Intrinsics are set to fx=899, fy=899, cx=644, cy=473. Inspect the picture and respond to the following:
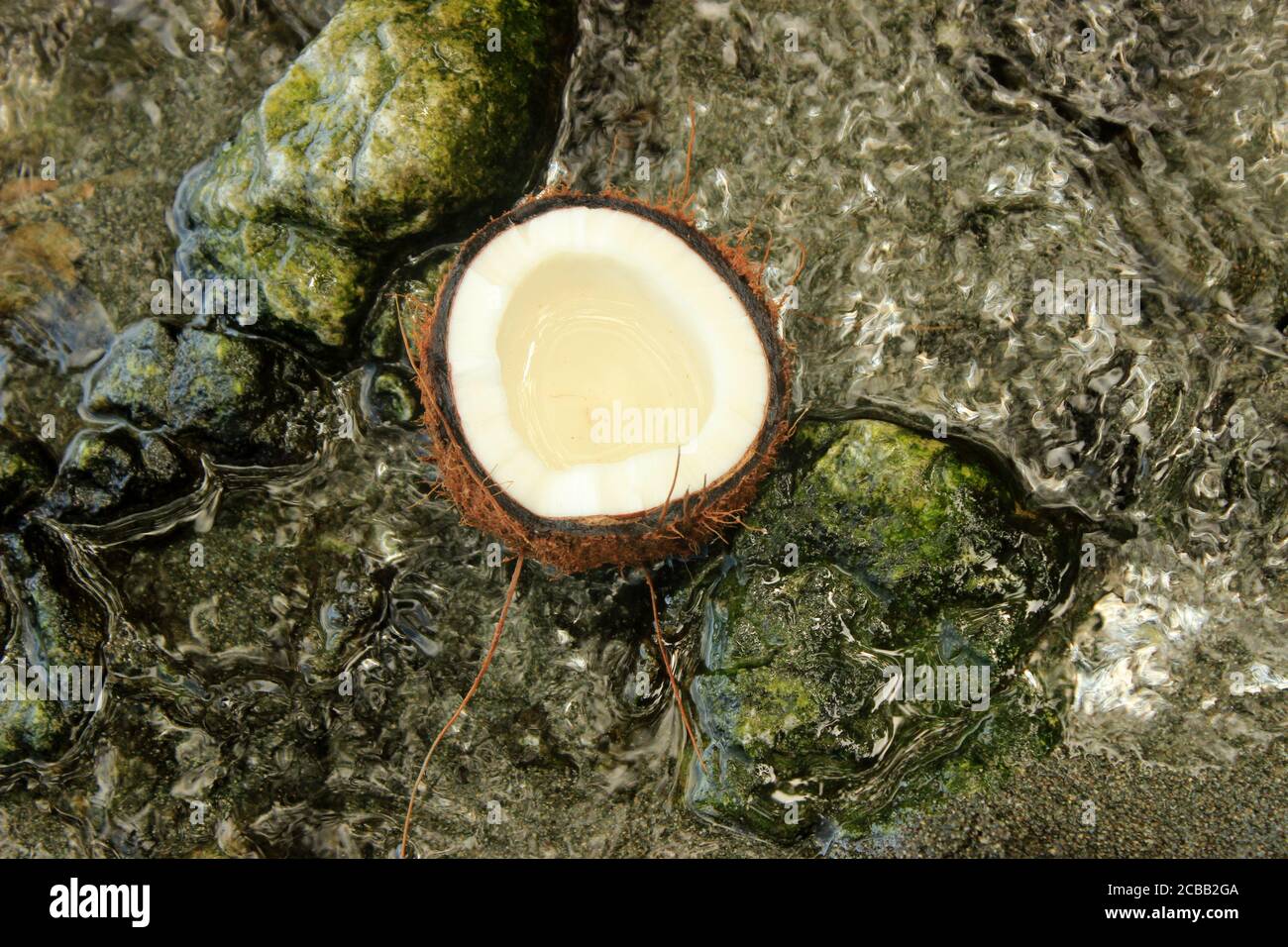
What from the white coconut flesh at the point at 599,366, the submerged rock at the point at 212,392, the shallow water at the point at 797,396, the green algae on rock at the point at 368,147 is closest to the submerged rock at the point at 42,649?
the shallow water at the point at 797,396

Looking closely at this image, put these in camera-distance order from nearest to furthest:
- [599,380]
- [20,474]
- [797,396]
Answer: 1. [599,380]
2. [20,474]
3. [797,396]

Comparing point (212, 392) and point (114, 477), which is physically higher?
point (212, 392)

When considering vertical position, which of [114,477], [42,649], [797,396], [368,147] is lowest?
[42,649]

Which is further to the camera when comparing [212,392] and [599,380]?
[212,392]

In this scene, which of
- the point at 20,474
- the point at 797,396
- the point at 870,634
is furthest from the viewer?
the point at 797,396

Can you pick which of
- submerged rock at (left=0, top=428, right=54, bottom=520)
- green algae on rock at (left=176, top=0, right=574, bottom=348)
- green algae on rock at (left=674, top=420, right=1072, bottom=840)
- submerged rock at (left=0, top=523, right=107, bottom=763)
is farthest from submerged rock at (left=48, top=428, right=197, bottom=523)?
green algae on rock at (left=674, top=420, right=1072, bottom=840)

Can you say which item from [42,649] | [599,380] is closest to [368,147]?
[599,380]

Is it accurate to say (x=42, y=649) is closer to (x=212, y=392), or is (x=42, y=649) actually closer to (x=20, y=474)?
(x=20, y=474)

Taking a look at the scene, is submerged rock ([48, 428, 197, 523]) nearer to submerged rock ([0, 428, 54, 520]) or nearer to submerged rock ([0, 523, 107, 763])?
submerged rock ([0, 428, 54, 520])
